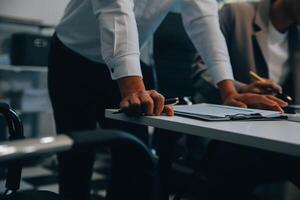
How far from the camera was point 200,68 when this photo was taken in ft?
5.52

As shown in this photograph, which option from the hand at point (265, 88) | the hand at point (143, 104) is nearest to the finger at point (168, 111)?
the hand at point (143, 104)

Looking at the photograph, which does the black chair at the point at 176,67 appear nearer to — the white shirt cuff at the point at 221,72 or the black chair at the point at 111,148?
the white shirt cuff at the point at 221,72

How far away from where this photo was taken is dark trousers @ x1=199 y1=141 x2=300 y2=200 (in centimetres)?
148

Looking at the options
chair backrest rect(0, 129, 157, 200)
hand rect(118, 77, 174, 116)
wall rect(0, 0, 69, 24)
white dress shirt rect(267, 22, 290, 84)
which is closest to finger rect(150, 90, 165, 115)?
hand rect(118, 77, 174, 116)

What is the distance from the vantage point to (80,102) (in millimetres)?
1359

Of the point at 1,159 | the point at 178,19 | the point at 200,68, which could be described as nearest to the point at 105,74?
Answer: the point at 200,68

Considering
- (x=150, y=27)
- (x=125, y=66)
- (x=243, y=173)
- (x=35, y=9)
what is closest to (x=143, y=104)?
(x=125, y=66)

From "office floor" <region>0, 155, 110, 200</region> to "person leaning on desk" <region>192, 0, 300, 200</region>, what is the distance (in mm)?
1023

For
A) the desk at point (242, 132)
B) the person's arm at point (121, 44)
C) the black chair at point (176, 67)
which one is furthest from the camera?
the black chair at point (176, 67)

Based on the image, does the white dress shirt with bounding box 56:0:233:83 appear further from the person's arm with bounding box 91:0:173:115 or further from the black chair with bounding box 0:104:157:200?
the black chair with bounding box 0:104:157:200

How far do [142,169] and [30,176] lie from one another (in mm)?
2402

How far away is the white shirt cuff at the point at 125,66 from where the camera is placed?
1.04 m

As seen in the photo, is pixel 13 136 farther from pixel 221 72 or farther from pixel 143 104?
pixel 221 72

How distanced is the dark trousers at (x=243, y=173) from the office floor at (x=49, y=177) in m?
1.00
